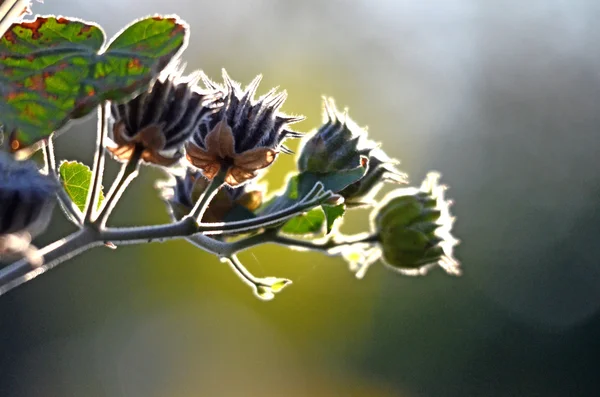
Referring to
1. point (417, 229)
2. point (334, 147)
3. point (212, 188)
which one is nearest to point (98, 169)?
point (212, 188)

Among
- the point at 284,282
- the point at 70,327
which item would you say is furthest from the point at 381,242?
the point at 70,327

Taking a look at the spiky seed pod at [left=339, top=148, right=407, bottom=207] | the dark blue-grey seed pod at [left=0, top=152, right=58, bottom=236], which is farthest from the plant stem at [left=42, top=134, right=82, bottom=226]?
the spiky seed pod at [left=339, top=148, right=407, bottom=207]

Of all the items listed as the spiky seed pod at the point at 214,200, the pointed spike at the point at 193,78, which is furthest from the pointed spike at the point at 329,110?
the pointed spike at the point at 193,78

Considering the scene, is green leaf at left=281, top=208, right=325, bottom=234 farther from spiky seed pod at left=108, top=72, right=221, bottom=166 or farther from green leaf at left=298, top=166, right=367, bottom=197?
spiky seed pod at left=108, top=72, right=221, bottom=166

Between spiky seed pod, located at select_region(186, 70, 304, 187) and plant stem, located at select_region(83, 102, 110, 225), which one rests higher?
spiky seed pod, located at select_region(186, 70, 304, 187)

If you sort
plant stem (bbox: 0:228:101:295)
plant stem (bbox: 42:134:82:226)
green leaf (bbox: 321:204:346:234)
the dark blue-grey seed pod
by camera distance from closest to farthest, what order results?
the dark blue-grey seed pod < plant stem (bbox: 0:228:101:295) < plant stem (bbox: 42:134:82:226) < green leaf (bbox: 321:204:346:234)

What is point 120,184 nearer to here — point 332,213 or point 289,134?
point 289,134
